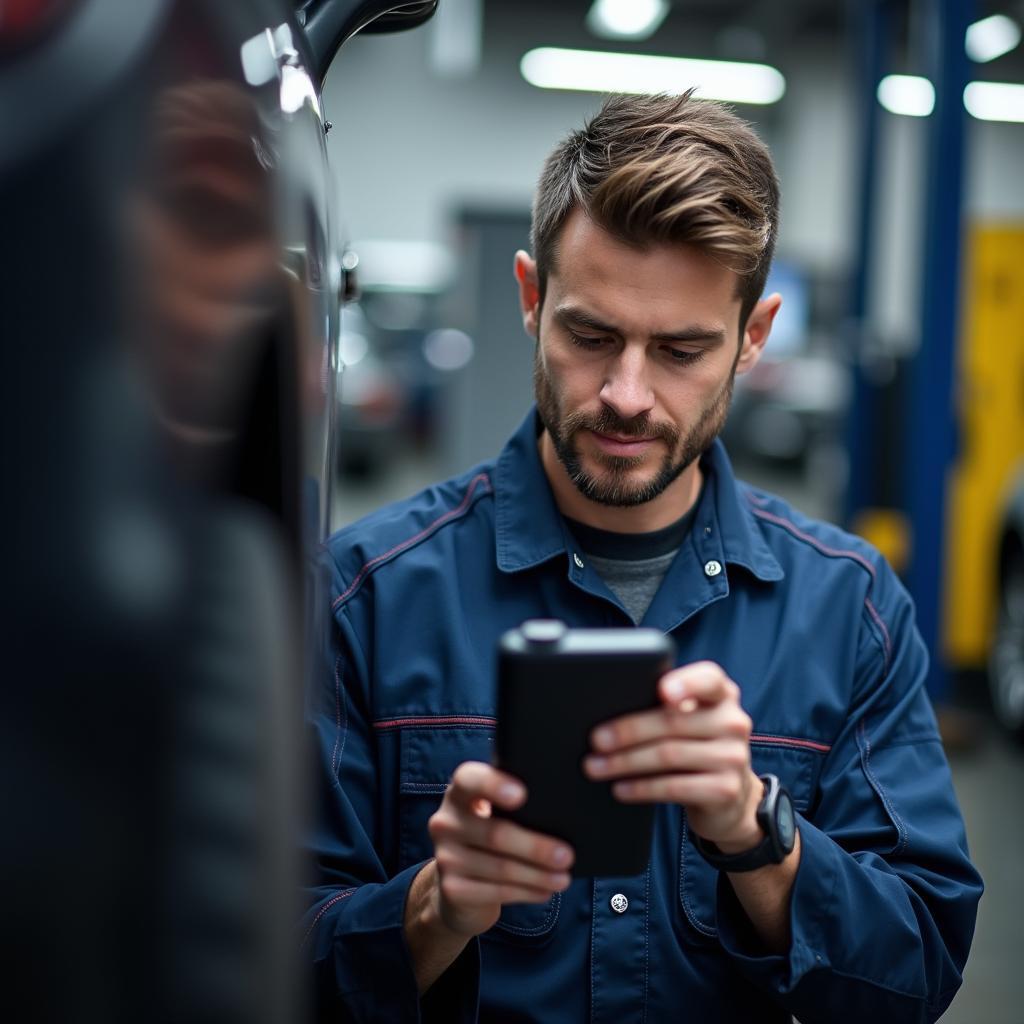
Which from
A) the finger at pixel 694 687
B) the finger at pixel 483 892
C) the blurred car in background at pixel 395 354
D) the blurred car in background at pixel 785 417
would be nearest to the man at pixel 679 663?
the finger at pixel 483 892

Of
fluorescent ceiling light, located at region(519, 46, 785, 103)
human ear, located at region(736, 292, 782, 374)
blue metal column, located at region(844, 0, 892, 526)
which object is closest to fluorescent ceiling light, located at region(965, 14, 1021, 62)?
fluorescent ceiling light, located at region(519, 46, 785, 103)

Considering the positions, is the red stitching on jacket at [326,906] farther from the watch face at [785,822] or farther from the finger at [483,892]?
the watch face at [785,822]

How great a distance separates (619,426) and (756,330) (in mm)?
329

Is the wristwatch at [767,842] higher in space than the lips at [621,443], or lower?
lower

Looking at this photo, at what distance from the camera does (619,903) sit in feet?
4.41

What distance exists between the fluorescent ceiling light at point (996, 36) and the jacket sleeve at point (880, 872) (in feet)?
29.6

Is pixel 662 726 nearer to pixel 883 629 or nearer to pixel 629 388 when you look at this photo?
pixel 629 388

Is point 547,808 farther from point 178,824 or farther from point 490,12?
point 490,12

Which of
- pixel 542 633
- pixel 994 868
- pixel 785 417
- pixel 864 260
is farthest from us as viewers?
pixel 785 417

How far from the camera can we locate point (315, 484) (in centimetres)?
90

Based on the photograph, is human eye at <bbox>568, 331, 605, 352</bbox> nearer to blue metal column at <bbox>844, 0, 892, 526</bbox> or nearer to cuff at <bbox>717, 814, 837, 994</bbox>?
cuff at <bbox>717, 814, 837, 994</bbox>

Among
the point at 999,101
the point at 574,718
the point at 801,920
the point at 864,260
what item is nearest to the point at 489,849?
the point at 574,718

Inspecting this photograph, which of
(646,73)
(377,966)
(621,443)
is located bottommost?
(377,966)

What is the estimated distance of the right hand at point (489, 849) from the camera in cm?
97
